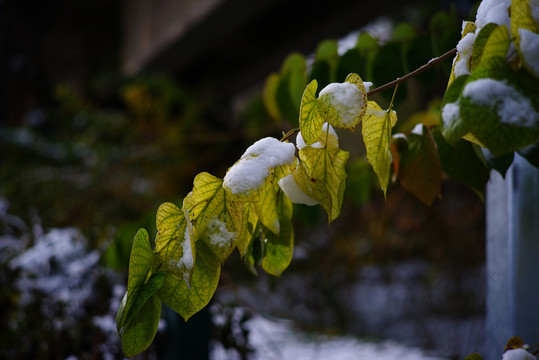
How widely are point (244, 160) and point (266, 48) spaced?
2.42m

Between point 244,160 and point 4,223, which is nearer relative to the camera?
point 244,160

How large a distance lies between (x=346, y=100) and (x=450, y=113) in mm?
65

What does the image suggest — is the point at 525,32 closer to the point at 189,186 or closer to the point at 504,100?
the point at 504,100

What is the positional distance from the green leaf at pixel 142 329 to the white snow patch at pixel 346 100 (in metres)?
0.17

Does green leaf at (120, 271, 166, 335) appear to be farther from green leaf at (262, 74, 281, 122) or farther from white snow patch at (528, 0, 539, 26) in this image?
green leaf at (262, 74, 281, 122)

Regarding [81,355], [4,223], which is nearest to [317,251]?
[4,223]

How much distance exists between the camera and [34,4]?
2.20 metres

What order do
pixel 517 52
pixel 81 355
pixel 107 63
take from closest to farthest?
pixel 517 52, pixel 81 355, pixel 107 63

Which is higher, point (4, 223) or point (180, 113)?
point (180, 113)

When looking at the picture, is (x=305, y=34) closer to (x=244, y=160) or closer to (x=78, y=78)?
(x=244, y=160)

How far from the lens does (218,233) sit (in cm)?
29

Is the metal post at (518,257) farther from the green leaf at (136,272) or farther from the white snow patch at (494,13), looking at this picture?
the green leaf at (136,272)

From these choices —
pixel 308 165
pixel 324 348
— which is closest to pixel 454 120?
pixel 308 165

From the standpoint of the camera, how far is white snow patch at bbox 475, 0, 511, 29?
261mm
